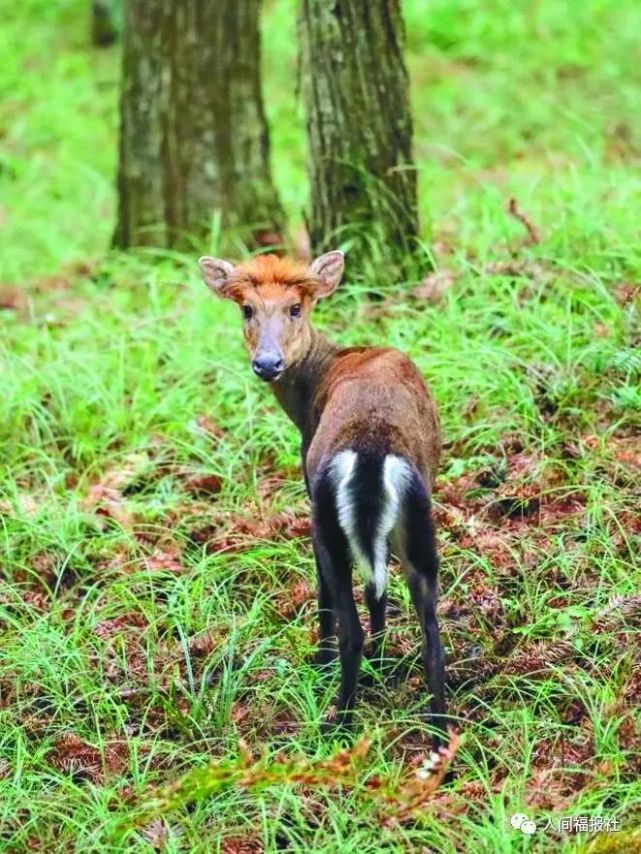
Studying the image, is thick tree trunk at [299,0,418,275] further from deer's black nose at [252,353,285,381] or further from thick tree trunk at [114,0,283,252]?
deer's black nose at [252,353,285,381]

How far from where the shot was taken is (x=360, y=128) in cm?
680

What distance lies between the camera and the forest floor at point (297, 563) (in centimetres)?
401

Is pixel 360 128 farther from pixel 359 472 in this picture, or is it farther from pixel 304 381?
pixel 359 472

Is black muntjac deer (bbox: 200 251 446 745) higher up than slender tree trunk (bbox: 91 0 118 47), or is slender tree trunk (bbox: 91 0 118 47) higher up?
slender tree trunk (bbox: 91 0 118 47)

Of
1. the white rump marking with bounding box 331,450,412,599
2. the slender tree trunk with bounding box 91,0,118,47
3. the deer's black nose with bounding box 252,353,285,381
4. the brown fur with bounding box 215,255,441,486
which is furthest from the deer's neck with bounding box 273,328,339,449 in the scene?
the slender tree trunk with bounding box 91,0,118,47

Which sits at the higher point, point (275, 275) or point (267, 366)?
point (275, 275)

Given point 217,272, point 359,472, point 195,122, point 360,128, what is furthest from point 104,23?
point 359,472

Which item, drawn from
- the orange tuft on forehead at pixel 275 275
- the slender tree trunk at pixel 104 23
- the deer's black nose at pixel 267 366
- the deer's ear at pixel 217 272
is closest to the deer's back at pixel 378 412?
the deer's black nose at pixel 267 366

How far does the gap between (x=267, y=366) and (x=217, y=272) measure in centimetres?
66

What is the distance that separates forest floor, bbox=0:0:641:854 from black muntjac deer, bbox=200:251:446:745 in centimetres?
26

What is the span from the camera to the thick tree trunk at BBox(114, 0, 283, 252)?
8.12 meters

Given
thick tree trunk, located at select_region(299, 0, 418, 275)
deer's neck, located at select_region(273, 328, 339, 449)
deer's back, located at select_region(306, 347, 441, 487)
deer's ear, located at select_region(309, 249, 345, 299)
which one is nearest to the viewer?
deer's back, located at select_region(306, 347, 441, 487)

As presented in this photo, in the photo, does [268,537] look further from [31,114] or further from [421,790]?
[31,114]

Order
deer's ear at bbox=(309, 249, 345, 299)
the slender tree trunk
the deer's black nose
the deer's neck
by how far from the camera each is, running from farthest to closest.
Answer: the slender tree trunk < deer's ear at bbox=(309, 249, 345, 299) < the deer's neck < the deer's black nose
